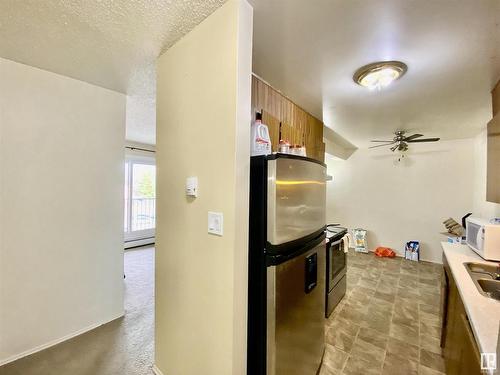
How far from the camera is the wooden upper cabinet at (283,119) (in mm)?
1975

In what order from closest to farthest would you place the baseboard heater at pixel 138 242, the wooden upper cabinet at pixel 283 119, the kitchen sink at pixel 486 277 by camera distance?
the kitchen sink at pixel 486 277 → the wooden upper cabinet at pixel 283 119 → the baseboard heater at pixel 138 242

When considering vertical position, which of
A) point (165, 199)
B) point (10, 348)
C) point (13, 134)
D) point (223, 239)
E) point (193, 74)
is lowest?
point (10, 348)

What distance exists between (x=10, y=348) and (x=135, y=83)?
2.39 metres

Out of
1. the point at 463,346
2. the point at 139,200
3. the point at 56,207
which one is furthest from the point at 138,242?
the point at 463,346

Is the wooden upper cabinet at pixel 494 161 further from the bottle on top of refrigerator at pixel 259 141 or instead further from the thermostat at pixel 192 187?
the thermostat at pixel 192 187

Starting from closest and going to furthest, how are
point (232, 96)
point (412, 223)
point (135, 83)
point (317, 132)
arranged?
point (232, 96), point (135, 83), point (317, 132), point (412, 223)

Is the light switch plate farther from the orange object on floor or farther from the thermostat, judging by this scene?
the orange object on floor

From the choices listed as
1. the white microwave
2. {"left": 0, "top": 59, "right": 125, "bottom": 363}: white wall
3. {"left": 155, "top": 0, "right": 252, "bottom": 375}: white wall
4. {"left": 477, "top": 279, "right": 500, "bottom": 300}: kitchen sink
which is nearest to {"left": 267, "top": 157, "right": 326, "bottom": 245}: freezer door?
{"left": 155, "top": 0, "right": 252, "bottom": 375}: white wall

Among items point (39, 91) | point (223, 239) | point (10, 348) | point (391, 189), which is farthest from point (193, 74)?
point (391, 189)

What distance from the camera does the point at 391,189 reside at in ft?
16.3

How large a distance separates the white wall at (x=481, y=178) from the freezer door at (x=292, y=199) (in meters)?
3.33

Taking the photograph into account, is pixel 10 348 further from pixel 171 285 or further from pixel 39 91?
pixel 39 91

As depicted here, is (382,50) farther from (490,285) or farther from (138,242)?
(138,242)

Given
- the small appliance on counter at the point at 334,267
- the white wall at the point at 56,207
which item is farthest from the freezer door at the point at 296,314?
the white wall at the point at 56,207
